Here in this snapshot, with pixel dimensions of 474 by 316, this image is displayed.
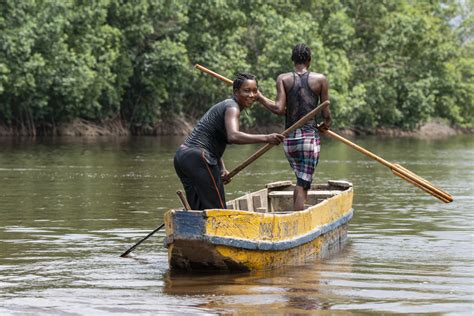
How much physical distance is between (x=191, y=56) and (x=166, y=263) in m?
41.4

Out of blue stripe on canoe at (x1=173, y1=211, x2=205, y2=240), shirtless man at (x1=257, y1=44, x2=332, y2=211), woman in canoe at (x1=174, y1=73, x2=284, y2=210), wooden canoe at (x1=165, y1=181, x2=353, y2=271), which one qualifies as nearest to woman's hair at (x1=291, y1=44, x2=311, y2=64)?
shirtless man at (x1=257, y1=44, x2=332, y2=211)

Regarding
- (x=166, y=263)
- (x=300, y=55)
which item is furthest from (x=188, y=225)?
(x=300, y=55)

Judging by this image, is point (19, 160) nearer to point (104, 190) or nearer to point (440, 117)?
point (104, 190)

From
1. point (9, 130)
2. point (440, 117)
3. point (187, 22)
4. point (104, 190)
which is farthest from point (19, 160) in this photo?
point (440, 117)

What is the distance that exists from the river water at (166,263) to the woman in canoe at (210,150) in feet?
2.52

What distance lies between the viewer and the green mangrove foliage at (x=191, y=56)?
44062 mm

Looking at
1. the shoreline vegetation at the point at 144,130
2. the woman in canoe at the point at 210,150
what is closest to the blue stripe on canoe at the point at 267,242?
the woman in canoe at the point at 210,150

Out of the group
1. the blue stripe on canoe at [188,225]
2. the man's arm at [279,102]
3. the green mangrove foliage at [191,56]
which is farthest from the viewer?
the green mangrove foliage at [191,56]

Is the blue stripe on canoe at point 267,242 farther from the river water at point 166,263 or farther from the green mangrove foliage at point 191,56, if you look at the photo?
the green mangrove foliage at point 191,56

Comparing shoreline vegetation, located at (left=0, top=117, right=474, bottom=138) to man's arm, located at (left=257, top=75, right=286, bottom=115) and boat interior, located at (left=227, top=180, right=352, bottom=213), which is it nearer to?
boat interior, located at (left=227, top=180, right=352, bottom=213)

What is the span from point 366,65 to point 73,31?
65.0ft

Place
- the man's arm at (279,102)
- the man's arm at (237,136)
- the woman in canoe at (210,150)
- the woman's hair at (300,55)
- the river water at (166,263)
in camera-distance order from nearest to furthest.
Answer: the river water at (166,263) → the man's arm at (237,136) → the woman in canoe at (210,150) → the man's arm at (279,102) → the woman's hair at (300,55)

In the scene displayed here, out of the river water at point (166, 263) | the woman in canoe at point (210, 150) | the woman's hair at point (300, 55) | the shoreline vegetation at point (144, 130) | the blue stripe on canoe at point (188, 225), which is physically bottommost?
the river water at point (166, 263)

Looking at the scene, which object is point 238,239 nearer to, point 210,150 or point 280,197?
point 210,150
